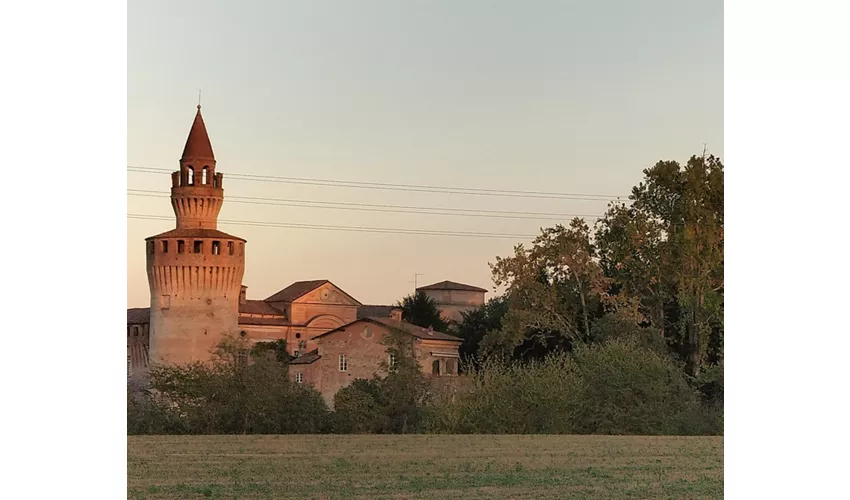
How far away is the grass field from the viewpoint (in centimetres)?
1276

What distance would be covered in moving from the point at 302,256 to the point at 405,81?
9.05 feet

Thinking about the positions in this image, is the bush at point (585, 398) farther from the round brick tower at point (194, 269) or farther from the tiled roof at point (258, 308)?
the round brick tower at point (194, 269)

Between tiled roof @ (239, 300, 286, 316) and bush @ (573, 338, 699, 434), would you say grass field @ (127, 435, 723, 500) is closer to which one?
bush @ (573, 338, 699, 434)

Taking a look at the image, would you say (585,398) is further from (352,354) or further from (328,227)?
(328,227)

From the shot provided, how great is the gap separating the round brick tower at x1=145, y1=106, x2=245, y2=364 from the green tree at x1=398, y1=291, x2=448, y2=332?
7.55 feet

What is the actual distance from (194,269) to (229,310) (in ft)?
2.48

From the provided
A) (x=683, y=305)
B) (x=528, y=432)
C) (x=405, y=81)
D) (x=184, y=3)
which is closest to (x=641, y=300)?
(x=683, y=305)

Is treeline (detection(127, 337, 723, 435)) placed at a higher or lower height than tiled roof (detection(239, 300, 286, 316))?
lower

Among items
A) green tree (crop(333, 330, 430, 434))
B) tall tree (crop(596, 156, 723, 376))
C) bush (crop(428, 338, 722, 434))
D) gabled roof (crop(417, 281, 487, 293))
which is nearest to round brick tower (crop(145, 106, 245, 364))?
green tree (crop(333, 330, 430, 434))

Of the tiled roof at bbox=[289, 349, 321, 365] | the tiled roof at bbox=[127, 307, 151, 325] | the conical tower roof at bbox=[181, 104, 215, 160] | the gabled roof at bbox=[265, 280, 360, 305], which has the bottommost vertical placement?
the tiled roof at bbox=[289, 349, 321, 365]

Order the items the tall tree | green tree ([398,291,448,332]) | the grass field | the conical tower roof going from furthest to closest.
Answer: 1. the tall tree
2. green tree ([398,291,448,332])
3. the conical tower roof
4. the grass field

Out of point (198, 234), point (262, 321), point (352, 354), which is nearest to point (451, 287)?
point (352, 354)

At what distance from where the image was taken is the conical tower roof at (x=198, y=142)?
1708 cm

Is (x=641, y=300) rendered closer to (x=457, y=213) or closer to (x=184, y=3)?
(x=457, y=213)
